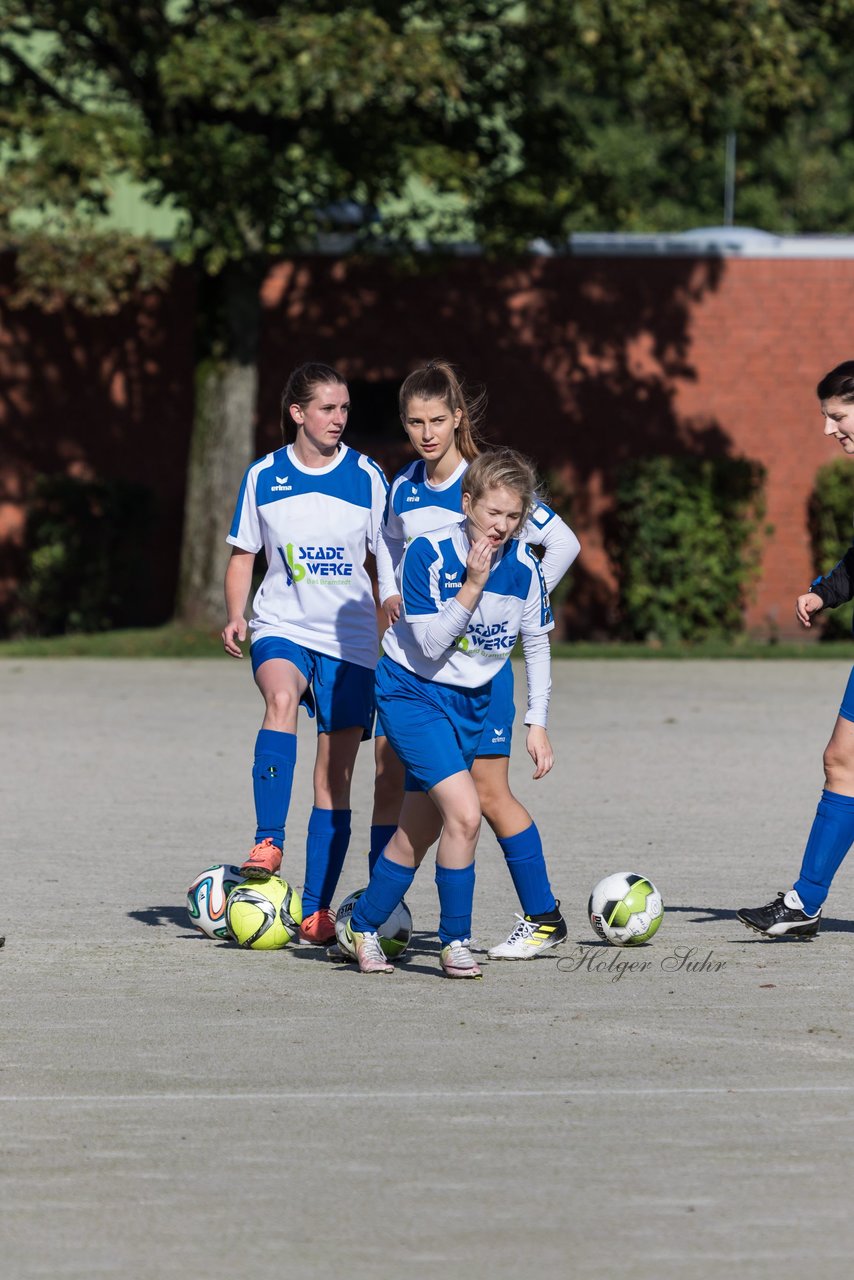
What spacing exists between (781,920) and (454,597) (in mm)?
1894

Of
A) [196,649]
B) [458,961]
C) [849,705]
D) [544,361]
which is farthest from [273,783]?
[544,361]

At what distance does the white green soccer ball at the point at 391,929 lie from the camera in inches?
283

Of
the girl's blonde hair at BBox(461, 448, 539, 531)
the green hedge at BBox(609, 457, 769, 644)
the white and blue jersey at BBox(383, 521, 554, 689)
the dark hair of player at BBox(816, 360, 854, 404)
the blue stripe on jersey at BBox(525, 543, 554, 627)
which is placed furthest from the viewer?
the green hedge at BBox(609, 457, 769, 644)

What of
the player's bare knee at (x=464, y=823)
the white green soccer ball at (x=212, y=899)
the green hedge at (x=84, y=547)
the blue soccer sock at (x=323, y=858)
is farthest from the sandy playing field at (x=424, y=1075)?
the green hedge at (x=84, y=547)

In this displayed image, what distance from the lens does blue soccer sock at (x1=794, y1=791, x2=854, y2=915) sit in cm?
755

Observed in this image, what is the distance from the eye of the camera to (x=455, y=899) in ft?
22.4

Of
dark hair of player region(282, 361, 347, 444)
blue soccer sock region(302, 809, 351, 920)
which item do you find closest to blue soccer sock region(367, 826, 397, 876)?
blue soccer sock region(302, 809, 351, 920)

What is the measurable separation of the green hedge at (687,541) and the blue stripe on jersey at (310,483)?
39.8 feet

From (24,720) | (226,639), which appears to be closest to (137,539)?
(24,720)

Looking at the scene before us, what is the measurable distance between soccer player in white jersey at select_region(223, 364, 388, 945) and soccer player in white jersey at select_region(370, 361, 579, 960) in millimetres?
427

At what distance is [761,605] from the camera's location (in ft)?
69.4

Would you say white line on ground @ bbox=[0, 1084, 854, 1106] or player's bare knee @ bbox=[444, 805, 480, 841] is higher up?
player's bare knee @ bbox=[444, 805, 480, 841]

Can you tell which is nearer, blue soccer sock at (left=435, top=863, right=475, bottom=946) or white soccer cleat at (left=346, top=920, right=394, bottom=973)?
blue soccer sock at (left=435, top=863, right=475, bottom=946)

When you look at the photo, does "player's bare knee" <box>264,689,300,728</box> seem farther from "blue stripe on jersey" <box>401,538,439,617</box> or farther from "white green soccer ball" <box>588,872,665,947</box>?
"white green soccer ball" <box>588,872,665,947</box>
